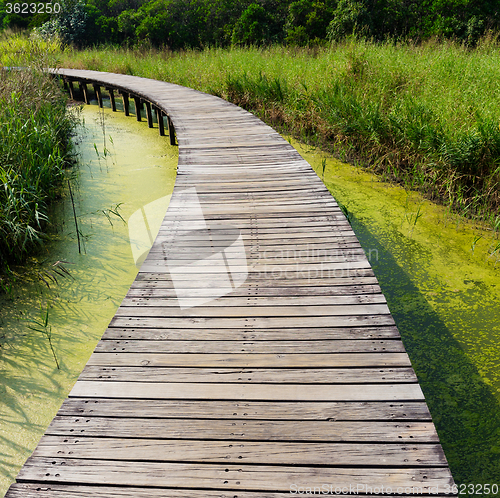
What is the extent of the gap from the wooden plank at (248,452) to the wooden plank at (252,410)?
10cm

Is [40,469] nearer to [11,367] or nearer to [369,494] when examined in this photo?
[369,494]

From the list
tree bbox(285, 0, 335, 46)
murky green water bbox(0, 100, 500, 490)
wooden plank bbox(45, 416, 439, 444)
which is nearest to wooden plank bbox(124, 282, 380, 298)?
murky green water bbox(0, 100, 500, 490)

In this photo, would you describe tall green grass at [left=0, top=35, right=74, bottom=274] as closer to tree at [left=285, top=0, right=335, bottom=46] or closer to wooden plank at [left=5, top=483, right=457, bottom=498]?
wooden plank at [left=5, top=483, right=457, bottom=498]

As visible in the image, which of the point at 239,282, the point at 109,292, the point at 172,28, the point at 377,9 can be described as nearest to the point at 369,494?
the point at 239,282

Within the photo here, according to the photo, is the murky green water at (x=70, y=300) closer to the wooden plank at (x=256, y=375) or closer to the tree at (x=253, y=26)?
the wooden plank at (x=256, y=375)

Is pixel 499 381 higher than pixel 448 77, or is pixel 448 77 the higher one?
pixel 448 77

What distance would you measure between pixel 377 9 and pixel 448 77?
410 inches

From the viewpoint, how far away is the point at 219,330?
1.81 meters

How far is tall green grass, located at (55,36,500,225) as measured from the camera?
3812 mm

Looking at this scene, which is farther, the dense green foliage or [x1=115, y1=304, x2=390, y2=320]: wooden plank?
the dense green foliage

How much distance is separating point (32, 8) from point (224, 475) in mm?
24818

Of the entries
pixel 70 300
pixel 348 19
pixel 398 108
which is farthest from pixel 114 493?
pixel 348 19

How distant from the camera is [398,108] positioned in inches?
182

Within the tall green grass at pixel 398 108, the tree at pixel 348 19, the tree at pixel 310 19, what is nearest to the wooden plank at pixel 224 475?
the tall green grass at pixel 398 108
